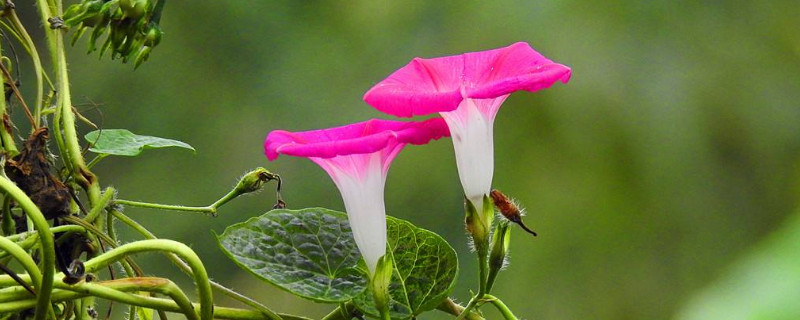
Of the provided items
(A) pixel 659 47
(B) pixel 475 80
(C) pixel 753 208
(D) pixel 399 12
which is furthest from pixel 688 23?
(B) pixel 475 80

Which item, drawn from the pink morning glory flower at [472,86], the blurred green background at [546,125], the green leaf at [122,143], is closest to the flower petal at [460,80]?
the pink morning glory flower at [472,86]

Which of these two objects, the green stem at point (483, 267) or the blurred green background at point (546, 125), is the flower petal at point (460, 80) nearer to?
the green stem at point (483, 267)

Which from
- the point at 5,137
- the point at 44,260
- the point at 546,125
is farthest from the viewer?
the point at 546,125

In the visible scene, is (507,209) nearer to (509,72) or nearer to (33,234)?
(509,72)

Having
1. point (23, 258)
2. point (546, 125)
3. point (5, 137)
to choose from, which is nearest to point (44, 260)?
point (23, 258)

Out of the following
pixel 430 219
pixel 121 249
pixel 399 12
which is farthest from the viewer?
pixel 399 12

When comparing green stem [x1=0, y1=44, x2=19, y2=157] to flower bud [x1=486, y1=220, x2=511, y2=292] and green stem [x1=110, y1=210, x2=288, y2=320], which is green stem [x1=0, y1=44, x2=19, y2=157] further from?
flower bud [x1=486, y1=220, x2=511, y2=292]

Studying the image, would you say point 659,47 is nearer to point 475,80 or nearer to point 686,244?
point 686,244
